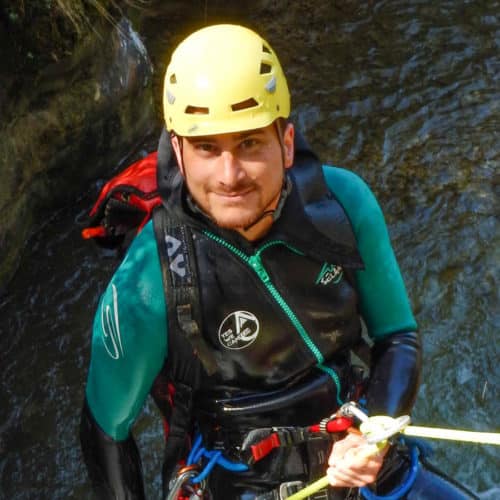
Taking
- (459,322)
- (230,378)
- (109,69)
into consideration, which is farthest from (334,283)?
(109,69)

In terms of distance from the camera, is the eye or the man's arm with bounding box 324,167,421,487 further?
the man's arm with bounding box 324,167,421,487

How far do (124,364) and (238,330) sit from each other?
0.40 m

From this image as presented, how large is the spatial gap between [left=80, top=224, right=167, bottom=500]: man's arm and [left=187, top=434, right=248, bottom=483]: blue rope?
0.67ft

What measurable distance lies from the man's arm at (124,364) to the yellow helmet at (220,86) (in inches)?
17.2

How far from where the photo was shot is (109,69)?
21.3 feet

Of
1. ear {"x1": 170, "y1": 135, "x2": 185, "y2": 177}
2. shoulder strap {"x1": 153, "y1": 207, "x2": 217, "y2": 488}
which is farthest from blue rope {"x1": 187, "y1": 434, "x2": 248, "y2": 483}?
ear {"x1": 170, "y1": 135, "x2": 185, "y2": 177}

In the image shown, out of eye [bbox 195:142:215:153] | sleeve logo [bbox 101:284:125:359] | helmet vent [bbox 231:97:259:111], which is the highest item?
helmet vent [bbox 231:97:259:111]

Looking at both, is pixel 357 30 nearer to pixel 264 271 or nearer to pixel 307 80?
pixel 307 80

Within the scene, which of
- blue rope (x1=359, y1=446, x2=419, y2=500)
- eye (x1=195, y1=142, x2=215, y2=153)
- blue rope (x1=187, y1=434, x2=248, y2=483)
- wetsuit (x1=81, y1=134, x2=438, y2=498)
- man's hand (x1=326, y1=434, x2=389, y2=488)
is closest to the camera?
man's hand (x1=326, y1=434, x2=389, y2=488)

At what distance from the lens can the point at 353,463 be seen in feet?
8.22

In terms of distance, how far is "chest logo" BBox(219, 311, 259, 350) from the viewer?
111 inches

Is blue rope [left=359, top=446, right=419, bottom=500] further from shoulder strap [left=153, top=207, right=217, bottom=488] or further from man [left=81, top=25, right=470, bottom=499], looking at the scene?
shoulder strap [left=153, top=207, right=217, bottom=488]

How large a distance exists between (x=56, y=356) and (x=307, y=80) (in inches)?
145

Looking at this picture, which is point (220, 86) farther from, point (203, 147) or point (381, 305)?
point (381, 305)
